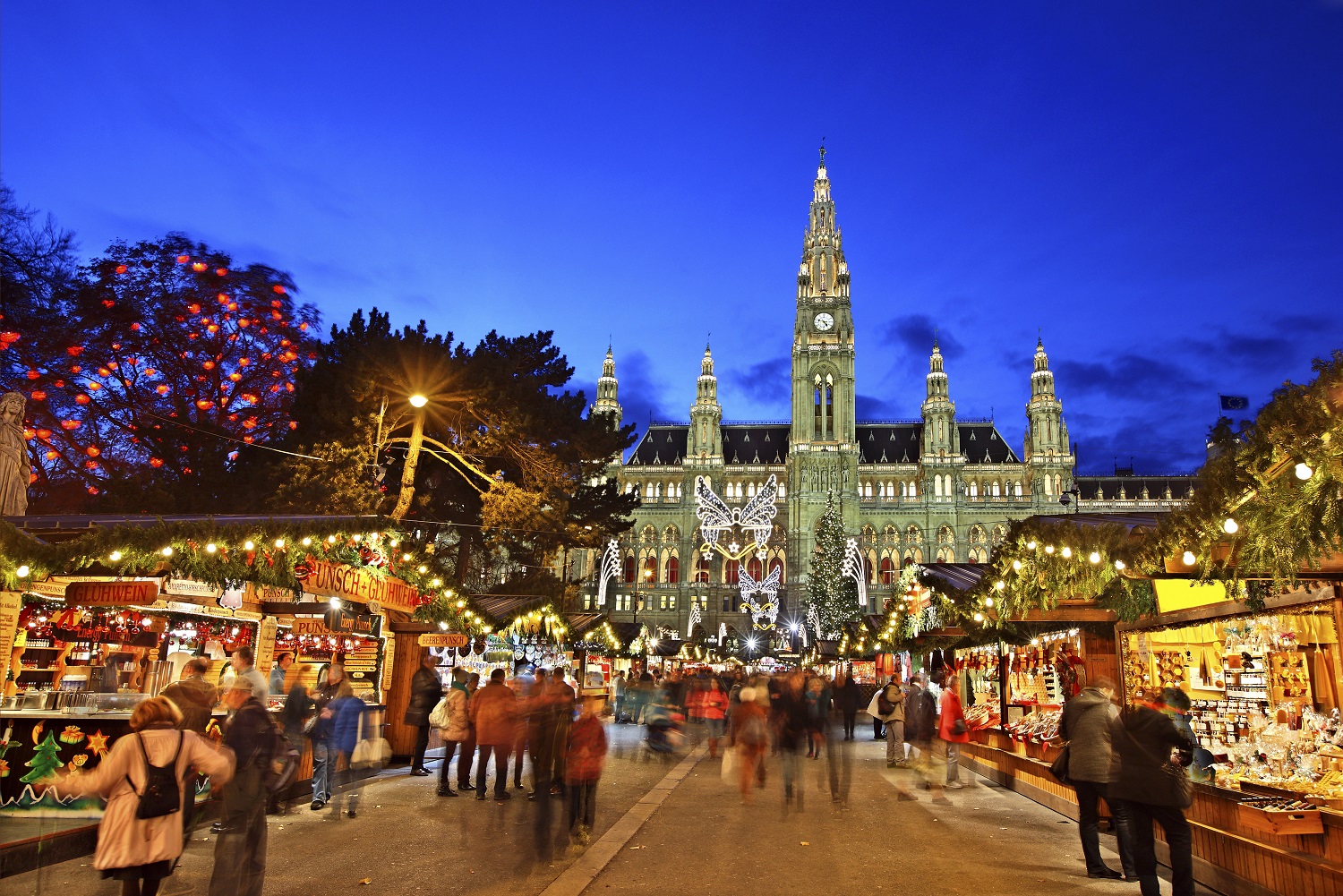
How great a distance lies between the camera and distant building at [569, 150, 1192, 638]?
2879 inches

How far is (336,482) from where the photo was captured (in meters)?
16.0

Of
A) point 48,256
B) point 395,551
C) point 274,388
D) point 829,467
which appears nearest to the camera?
point 395,551

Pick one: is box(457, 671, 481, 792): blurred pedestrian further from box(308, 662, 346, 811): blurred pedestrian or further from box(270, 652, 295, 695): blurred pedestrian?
box(270, 652, 295, 695): blurred pedestrian

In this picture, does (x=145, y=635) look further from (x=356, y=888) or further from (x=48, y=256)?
(x=48, y=256)

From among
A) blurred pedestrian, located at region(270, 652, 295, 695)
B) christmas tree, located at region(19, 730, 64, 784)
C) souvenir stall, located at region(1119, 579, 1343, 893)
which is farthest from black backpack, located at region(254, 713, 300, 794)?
souvenir stall, located at region(1119, 579, 1343, 893)

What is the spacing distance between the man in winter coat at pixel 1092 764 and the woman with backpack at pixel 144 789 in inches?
250

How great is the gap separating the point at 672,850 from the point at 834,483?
66077 mm

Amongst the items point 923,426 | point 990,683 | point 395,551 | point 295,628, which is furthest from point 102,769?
point 923,426

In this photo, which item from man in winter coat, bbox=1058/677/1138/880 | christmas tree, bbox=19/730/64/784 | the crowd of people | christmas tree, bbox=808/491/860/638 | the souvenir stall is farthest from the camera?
christmas tree, bbox=808/491/860/638

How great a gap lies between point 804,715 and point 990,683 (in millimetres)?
7299

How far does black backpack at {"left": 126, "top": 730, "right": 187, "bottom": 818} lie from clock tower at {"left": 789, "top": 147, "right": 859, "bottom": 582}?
6737 centimetres

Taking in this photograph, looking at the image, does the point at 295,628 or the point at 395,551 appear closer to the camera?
the point at 395,551

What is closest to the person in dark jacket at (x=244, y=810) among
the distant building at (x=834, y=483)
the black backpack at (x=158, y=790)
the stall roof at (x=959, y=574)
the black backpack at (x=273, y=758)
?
the black backpack at (x=273, y=758)

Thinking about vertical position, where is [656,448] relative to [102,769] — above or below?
above
